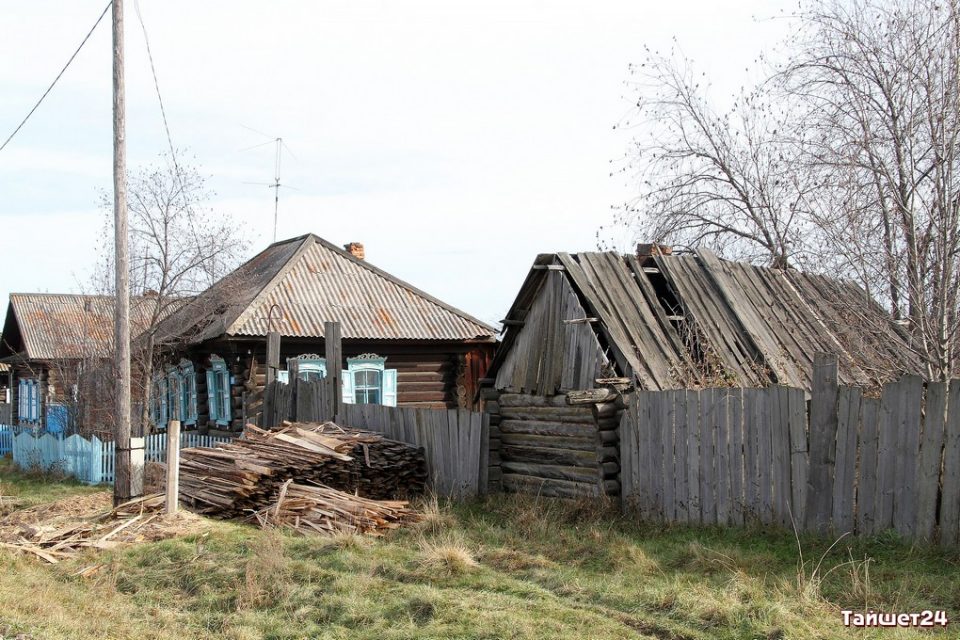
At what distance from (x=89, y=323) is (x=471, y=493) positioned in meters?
15.7

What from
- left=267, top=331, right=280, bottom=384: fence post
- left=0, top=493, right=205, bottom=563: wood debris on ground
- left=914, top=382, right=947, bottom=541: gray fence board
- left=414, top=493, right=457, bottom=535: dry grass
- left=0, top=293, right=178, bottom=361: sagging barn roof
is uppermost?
left=0, top=293, right=178, bottom=361: sagging barn roof

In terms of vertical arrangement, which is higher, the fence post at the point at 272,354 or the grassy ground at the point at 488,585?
the fence post at the point at 272,354

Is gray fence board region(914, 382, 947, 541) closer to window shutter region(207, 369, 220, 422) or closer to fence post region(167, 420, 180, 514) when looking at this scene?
fence post region(167, 420, 180, 514)

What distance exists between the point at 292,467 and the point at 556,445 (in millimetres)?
3513

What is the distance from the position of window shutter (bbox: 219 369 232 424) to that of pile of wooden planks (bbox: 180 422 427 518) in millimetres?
8148

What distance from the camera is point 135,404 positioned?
22109mm

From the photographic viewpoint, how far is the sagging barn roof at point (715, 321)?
11695mm

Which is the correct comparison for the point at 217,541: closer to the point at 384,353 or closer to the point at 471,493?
the point at 471,493

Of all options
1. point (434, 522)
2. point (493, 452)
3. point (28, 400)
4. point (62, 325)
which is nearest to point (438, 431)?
point (493, 452)

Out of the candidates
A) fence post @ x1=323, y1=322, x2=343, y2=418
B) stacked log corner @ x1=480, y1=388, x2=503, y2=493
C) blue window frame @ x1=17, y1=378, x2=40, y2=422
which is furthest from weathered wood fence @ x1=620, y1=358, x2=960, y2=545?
blue window frame @ x1=17, y1=378, x2=40, y2=422

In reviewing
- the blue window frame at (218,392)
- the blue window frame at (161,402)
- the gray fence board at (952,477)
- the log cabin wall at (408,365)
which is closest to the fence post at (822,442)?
the gray fence board at (952,477)

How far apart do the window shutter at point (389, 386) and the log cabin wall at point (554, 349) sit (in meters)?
8.87

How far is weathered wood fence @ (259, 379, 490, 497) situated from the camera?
13.2 m

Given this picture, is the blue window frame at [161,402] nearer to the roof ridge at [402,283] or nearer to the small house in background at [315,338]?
the small house in background at [315,338]
